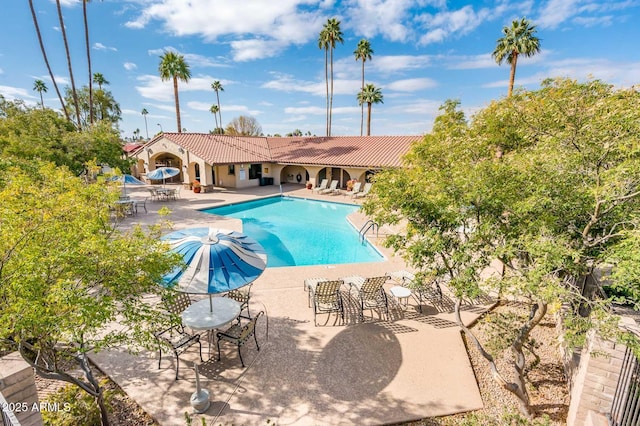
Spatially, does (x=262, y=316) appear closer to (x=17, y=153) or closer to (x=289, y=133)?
(x=17, y=153)

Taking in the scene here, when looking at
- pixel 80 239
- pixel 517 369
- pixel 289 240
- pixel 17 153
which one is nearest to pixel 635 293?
pixel 517 369

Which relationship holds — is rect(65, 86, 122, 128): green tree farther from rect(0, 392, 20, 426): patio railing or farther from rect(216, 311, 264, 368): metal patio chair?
rect(0, 392, 20, 426): patio railing

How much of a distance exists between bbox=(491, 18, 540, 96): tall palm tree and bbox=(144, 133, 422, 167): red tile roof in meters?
10.2

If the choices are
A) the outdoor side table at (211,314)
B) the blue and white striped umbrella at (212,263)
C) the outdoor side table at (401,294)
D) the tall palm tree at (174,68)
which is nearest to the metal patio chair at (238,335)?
the outdoor side table at (211,314)

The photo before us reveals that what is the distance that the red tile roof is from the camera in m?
28.9

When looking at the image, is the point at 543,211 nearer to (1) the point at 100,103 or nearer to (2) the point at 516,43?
(2) the point at 516,43

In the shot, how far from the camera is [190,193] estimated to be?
28.9m

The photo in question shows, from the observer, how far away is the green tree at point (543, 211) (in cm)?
429

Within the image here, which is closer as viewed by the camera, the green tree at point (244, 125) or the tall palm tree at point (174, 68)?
the tall palm tree at point (174, 68)

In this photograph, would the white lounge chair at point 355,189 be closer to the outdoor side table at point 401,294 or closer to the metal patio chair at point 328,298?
the outdoor side table at point 401,294

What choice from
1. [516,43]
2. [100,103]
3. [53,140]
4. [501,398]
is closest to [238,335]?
[501,398]

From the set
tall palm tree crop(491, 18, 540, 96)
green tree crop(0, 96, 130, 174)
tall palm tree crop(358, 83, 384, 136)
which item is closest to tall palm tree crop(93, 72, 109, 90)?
green tree crop(0, 96, 130, 174)

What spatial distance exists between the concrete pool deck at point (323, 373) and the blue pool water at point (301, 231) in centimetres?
583

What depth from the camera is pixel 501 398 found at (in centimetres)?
632
